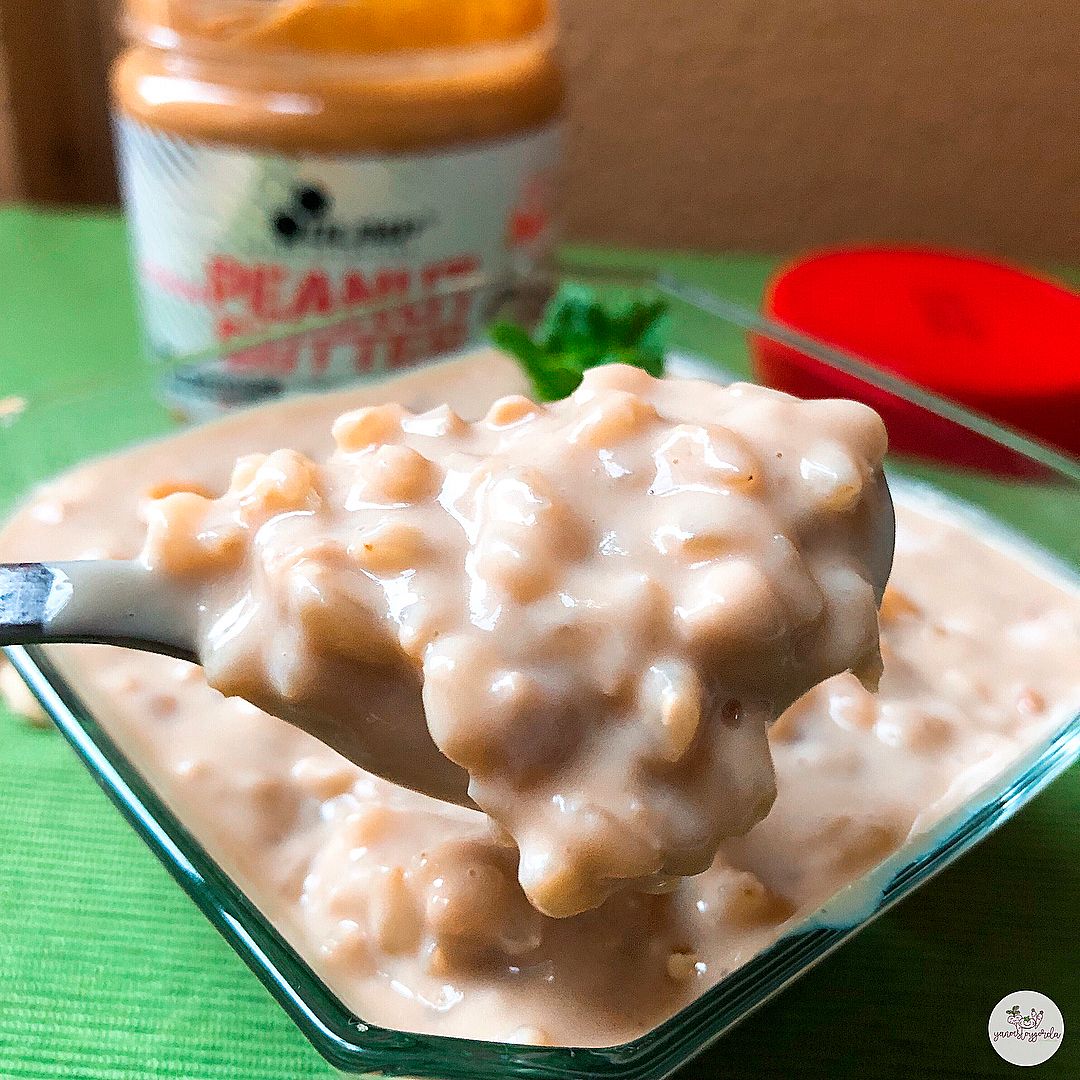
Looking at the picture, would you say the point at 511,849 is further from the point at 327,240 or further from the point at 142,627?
the point at 327,240

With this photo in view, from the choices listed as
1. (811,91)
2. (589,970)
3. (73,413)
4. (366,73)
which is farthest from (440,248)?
(811,91)

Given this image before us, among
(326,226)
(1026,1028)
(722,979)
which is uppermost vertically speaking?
(326,226)

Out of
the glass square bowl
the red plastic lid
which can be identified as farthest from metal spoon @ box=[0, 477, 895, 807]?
the red plastic lid

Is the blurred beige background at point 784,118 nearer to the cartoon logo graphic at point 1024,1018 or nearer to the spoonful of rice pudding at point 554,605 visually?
the spoonful of rice pudding at point 554,605

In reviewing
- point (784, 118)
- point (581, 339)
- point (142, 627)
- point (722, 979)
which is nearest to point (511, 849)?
point (722, 979)

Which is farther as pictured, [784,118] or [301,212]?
[784,118]

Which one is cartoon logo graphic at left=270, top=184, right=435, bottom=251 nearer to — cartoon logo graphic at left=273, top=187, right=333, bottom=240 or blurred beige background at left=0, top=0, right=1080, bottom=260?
cartoon logo graphic at left=273, top=187, right=333, bottom=240
